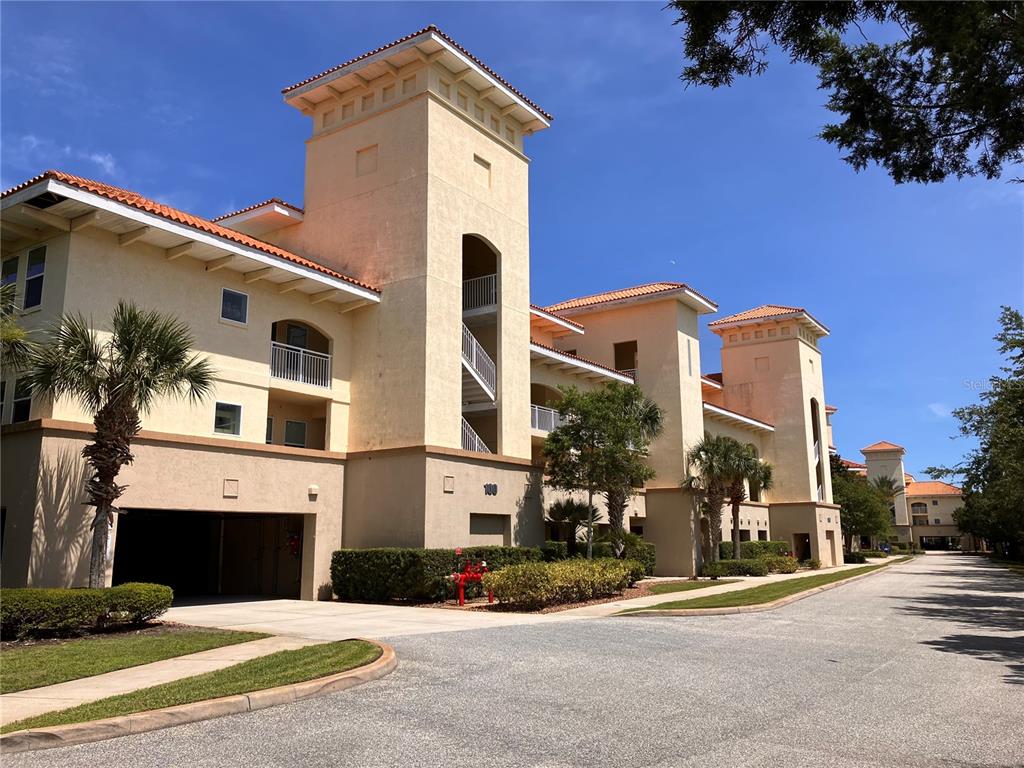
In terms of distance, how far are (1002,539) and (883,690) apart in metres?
74.1

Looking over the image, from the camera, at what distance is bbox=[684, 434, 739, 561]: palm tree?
113 feet

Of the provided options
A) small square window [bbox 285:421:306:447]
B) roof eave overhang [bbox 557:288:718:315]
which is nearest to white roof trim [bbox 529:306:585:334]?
roof eave overhang [bbox 557:288:718:315]

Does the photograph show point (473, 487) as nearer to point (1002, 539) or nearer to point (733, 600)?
point (733, 600)

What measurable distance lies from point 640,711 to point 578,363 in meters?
24.5

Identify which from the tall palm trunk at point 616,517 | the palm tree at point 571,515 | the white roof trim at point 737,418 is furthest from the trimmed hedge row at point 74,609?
the white roof trim at point 737,418

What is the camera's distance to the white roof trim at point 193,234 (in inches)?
642

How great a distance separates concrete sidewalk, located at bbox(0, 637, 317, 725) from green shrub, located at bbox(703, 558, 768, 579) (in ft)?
82.1

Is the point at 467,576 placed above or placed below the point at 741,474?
below

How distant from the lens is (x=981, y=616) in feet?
56.7

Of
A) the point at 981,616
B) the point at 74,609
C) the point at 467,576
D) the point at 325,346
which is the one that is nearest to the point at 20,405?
the point at 74,609

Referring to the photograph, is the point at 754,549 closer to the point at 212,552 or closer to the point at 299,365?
the point at 212,552

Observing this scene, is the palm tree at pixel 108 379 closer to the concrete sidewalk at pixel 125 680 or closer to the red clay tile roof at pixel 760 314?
the concrete sidewalk at pixel 125 680

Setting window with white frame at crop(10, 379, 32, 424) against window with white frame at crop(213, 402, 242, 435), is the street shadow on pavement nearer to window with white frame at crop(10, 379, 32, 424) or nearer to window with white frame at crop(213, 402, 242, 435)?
window with white frame at crop(213, 402, 242, 435)

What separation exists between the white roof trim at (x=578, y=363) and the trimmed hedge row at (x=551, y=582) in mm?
9383
